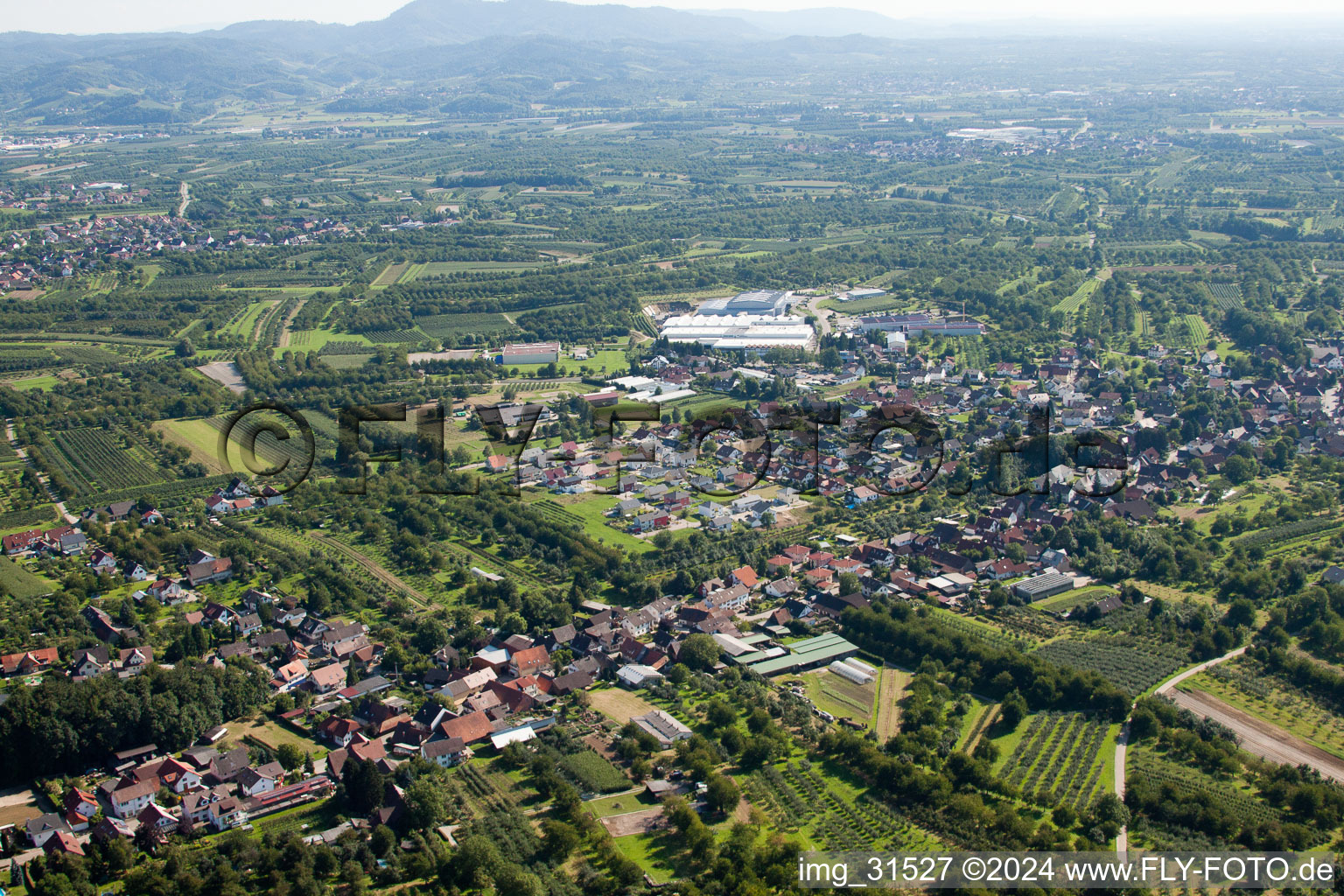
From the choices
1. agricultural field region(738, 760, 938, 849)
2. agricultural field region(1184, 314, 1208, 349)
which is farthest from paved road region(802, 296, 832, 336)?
agricultural field region(738, 760, 938, 849)

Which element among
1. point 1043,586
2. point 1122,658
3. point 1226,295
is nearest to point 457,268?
point 1226,295

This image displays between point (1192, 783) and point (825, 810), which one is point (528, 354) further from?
point (1192, 783)

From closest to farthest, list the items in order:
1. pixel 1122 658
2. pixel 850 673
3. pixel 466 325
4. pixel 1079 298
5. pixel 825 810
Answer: pixel 825 810, pixel 850 673, pixel 1122 658, pixel 466 325, pixel 1079 298

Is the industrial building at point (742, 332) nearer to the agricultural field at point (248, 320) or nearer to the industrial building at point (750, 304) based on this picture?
the industrial building at point (750, 304)

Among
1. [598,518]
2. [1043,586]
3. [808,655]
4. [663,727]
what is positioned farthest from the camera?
[598,518]

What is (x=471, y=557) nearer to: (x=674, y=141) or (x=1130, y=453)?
(x=1130, y=453)

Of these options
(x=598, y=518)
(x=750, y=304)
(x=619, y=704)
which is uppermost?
(x=750, y=304)

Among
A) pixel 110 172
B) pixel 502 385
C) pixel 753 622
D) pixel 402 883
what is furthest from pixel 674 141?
pixel 402 883
